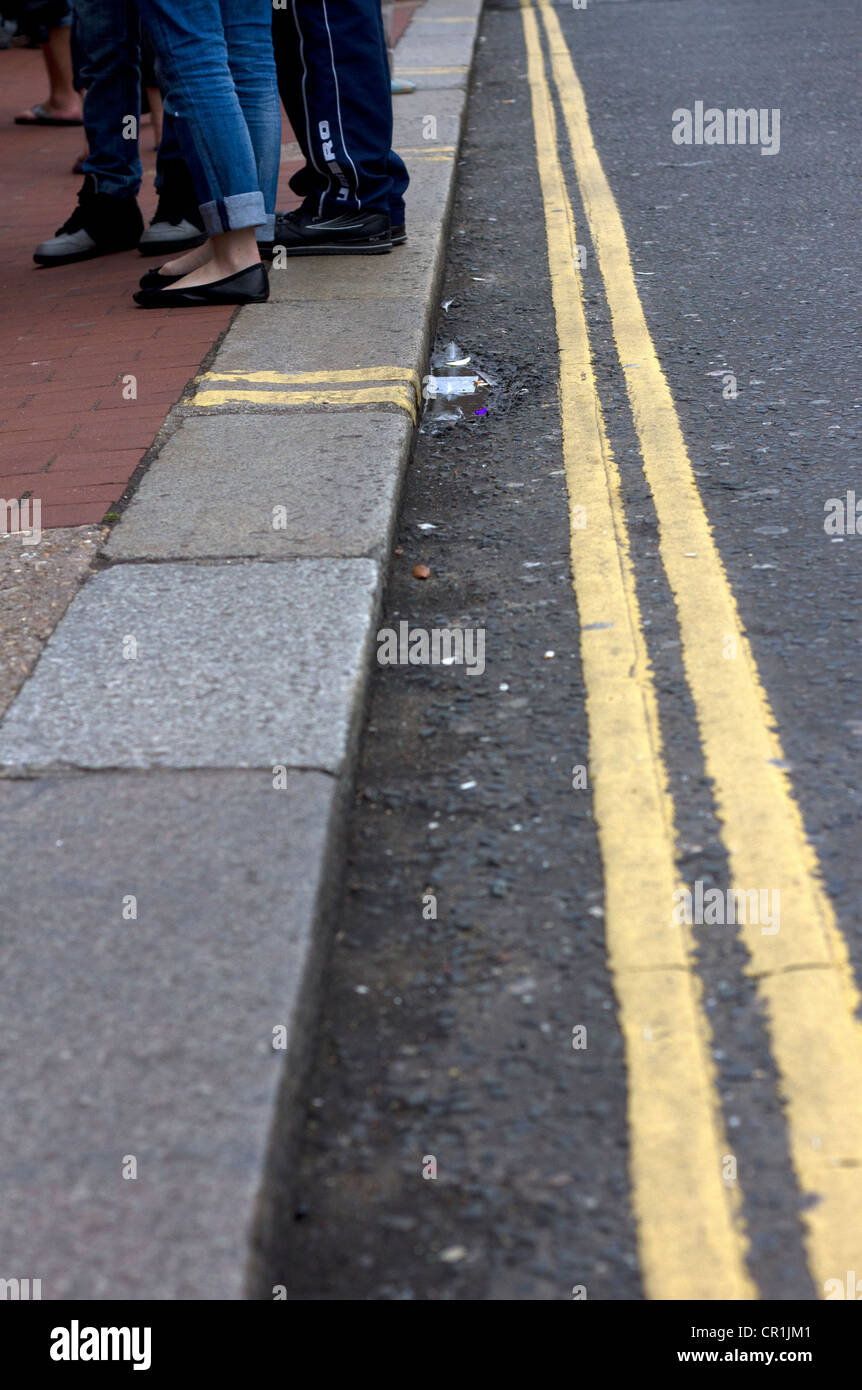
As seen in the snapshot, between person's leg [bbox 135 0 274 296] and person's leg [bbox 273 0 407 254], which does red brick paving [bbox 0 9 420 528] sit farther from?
person's leg [bbox 273 0 407 254]

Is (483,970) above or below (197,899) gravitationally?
below

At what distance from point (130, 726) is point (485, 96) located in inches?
310

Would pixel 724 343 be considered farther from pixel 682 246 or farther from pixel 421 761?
pixel 421 761

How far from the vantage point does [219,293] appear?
4723mm

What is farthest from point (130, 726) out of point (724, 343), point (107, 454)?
point (724, 343)

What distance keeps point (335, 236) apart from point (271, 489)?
221cm

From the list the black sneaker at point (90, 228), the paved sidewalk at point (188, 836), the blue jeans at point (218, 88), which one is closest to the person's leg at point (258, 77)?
the blue jeans at point (218, 88)

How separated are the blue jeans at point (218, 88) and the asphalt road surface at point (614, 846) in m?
0.83

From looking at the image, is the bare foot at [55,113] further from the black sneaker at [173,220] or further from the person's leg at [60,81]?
the black sneaker at [173,220]

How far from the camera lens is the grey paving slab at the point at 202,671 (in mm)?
2301

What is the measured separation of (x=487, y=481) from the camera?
3670 millimetres

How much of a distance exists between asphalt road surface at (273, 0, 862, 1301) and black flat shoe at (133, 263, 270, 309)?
0.64m

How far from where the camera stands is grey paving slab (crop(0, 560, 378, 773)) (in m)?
2.30

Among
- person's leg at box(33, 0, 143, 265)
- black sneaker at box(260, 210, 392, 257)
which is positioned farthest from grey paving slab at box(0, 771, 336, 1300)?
person's leg at box(33, 0, 143, 265)
